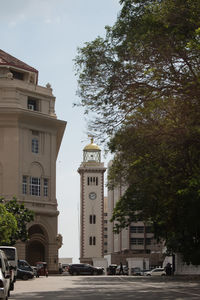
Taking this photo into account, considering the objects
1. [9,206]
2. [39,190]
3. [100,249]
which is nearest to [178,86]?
[9,206]

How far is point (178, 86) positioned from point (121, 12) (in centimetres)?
392

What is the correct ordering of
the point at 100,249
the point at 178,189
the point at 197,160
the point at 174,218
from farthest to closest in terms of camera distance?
the point at 100,249 → the point at 174,218 → the point at 178,189 → the point at 197,160

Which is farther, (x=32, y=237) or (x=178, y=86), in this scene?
(x=32, y=237)

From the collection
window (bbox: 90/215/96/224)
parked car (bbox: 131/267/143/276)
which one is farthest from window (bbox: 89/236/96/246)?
parked car (bbox: 131/267/143/276)

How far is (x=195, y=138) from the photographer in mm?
24828

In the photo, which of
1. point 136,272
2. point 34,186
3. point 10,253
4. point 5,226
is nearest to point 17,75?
point 34,186

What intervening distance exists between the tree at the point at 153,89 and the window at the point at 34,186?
40.4 m

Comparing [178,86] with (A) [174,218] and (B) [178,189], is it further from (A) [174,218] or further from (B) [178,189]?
(A) [174,218]

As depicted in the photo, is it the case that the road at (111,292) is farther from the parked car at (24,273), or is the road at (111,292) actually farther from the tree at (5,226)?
the tree at (5,226)

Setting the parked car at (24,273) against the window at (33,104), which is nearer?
the parked car at (24,273)

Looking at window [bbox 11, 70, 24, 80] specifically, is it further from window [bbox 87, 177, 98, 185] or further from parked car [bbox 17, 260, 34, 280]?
window [bbox 87, 177, 98, 185]

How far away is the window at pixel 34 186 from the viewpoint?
231 feet

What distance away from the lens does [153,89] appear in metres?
24.6

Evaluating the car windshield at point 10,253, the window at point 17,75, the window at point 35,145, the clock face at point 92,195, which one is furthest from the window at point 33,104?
the clock face at point 92,195
